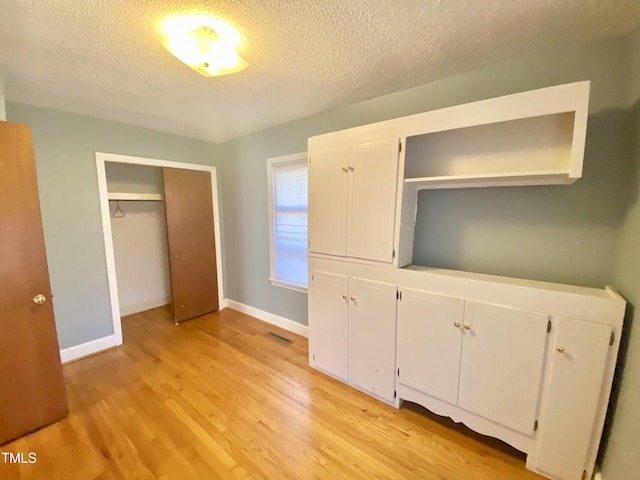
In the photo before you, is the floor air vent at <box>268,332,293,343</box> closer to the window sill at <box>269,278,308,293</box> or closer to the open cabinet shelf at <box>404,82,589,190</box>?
the window sill at <box>269,278,308,293</box>

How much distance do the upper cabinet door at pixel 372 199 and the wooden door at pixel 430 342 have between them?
1.25ft

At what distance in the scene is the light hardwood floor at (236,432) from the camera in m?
1.51

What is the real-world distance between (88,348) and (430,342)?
335 cm

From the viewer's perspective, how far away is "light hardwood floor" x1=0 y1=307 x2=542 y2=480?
1.51 metres

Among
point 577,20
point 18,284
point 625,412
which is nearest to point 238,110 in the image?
point 18,284

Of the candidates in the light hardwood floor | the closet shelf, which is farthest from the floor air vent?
the closet shelf

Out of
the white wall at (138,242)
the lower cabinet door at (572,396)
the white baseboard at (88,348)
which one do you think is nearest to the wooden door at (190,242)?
the white wall at (138,242)

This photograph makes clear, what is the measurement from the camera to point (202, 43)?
1403 millimetres

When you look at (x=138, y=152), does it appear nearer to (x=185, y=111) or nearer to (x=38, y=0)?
(x=185, y=111)

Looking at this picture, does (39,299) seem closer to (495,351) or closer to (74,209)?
(74,209)

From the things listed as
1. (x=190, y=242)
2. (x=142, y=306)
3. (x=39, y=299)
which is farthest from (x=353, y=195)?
(x=142, y=306)

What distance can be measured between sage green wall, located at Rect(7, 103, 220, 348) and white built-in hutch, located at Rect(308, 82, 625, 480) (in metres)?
2.29

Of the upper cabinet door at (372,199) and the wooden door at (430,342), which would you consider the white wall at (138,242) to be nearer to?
the upper cabinet door at (372,199)

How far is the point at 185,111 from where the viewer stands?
2.55 meters
